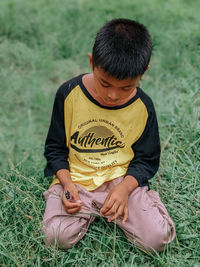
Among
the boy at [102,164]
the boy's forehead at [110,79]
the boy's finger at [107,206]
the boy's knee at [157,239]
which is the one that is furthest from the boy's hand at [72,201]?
the boy's forehead at [110,79]

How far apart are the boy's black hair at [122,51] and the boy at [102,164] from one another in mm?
58

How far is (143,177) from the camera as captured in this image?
6.27ft

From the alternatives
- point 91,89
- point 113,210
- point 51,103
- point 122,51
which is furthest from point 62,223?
point 51,103

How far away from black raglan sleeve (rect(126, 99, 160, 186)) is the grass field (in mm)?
299

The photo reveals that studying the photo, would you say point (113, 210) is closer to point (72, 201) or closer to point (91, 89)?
point (72, 201)

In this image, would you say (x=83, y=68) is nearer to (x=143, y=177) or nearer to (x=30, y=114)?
(x=30, y=114)

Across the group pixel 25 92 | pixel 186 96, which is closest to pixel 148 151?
pixel 186 96

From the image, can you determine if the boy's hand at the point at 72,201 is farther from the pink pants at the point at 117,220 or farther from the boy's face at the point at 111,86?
the boy's face at the point at 111,86

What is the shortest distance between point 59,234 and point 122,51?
98 centimetres

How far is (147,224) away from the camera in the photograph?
71.5 inches

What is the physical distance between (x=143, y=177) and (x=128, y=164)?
0.42 feet

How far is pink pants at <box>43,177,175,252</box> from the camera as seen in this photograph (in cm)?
179

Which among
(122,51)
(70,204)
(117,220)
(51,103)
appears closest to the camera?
(122,51)

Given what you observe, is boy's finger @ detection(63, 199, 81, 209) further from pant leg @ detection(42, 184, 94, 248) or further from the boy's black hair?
the boy's black hair
